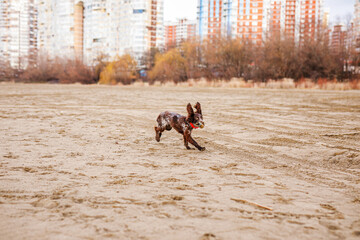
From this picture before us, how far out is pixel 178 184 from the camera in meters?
3.90

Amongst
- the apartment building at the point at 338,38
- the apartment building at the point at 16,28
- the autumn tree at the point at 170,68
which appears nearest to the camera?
the apartment building at the point at 338,38

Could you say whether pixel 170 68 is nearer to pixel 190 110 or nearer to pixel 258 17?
pixel 190 110

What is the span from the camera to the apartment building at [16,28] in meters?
107

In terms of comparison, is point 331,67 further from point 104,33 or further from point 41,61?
point 104,33

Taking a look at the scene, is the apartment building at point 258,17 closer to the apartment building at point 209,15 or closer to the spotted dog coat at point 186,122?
the apartment building at point 209,15

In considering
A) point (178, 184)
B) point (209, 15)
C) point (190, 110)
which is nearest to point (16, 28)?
point (209, 15)

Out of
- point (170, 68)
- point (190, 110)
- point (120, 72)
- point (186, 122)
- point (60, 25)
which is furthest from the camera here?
point (60, 25)

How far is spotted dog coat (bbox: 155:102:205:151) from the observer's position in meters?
5.31

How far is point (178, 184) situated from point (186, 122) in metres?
1.77

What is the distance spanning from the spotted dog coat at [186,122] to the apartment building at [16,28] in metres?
108

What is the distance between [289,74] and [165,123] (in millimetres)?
29032

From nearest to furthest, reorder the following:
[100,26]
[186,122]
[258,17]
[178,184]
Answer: [178,184] → [186,122] → [258,17] → [100,26]

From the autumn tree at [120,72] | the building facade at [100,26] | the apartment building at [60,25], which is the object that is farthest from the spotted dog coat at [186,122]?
the apartment building at [60,25]

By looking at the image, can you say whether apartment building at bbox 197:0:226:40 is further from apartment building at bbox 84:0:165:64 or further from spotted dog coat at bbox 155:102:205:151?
spotted dog coat at bbox 155:102:205:151
